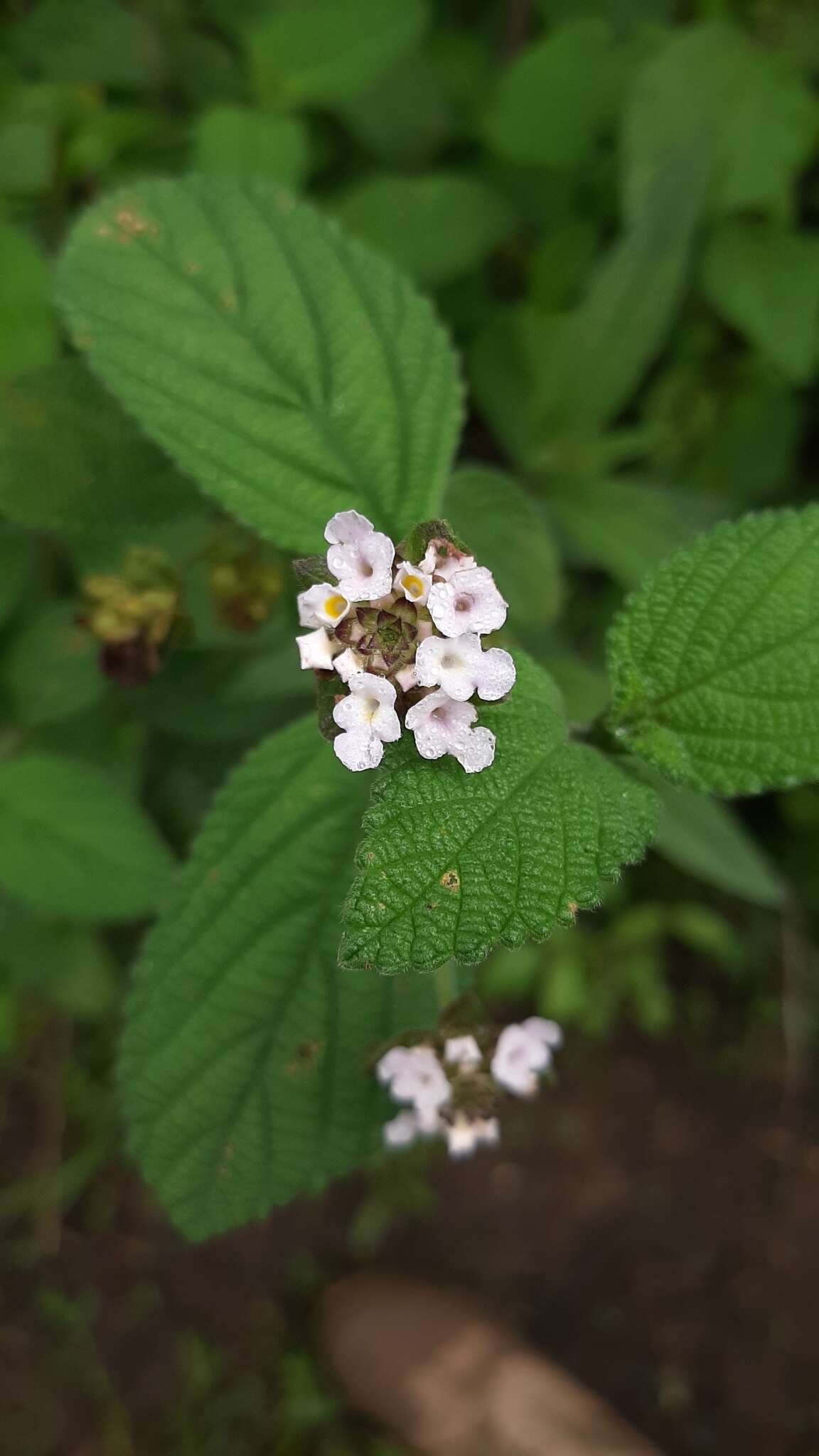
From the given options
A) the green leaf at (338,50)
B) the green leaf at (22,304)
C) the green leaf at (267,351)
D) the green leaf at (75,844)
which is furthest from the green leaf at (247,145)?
the green leaf at (75,844)

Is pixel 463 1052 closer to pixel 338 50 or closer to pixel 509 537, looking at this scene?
pixel 509 537

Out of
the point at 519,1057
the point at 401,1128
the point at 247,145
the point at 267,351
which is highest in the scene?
the point at 247,145

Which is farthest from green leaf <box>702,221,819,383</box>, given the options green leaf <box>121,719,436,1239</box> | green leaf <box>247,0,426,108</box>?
green leaf <box>121,719,436,1239</box>

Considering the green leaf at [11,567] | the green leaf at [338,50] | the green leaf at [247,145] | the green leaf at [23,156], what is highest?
the green leaf at [338,50]

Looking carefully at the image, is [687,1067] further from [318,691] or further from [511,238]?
[318,691]

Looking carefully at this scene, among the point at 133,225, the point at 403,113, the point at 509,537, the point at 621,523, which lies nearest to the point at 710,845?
the point at 621,523

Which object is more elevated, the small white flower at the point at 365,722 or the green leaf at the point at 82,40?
the green leaf at the point at 82,40

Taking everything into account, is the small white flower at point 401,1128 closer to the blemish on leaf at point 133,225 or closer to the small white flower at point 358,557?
the small white flower at point 358,557
